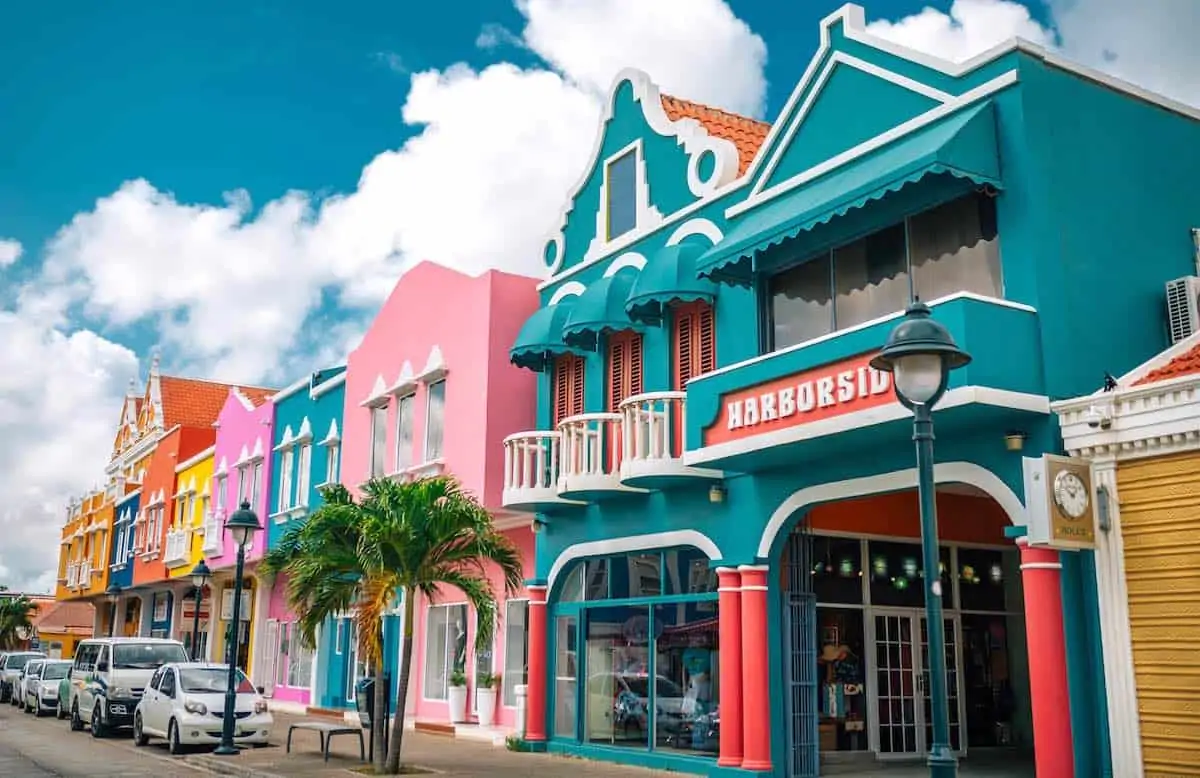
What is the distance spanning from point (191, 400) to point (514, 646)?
30535 millimetres

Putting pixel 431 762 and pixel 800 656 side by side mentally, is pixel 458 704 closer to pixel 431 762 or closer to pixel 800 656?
pixel 431 762

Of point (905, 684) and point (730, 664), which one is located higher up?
point (730, 664)

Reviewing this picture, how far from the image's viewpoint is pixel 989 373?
11.4m

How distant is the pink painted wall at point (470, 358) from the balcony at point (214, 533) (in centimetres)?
1136

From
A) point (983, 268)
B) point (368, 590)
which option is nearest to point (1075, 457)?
point (983, 268)

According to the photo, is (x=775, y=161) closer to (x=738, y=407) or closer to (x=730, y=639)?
(x=738, y=407)

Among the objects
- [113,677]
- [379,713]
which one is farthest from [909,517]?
[113,677]

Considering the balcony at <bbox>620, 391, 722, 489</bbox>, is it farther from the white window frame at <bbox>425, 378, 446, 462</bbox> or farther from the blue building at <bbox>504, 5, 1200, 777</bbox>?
the white window frame at <bbox>425, 378, 446, 462</bbox>

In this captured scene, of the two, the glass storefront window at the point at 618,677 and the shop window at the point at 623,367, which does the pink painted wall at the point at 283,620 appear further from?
the shop window at the point at 623,367

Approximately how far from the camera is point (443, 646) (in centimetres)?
2283

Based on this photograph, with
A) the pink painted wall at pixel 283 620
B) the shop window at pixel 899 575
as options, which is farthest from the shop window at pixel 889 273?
the pink painted wall at pixel 283 620

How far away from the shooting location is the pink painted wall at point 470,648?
67.6 ft

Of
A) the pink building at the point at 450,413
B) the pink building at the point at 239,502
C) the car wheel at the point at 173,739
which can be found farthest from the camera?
the pink building at the point at 239,502

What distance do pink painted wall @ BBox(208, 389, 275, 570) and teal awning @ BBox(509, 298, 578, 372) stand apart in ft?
47.0
